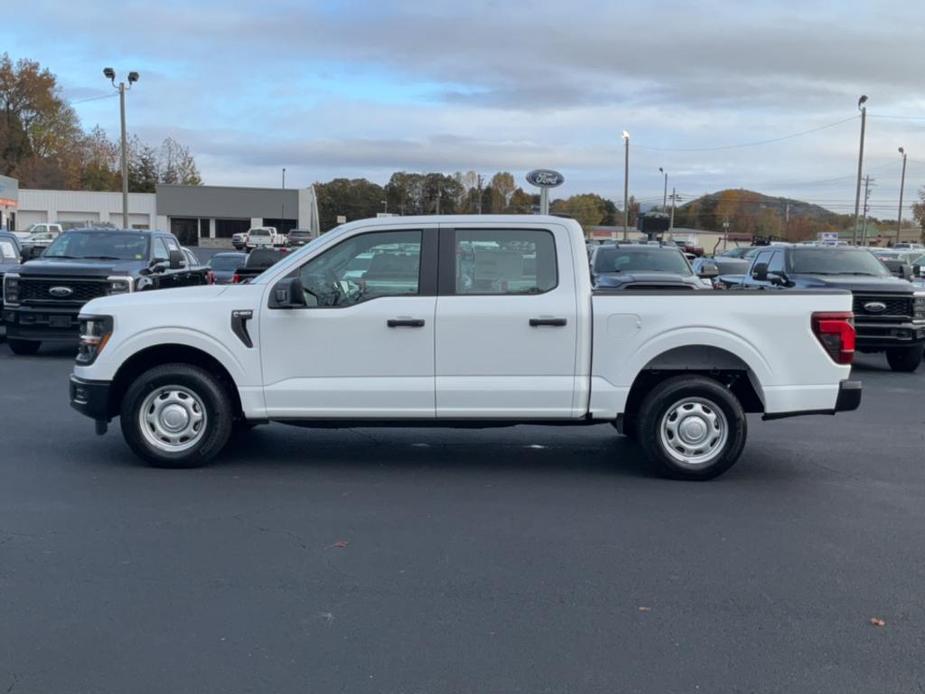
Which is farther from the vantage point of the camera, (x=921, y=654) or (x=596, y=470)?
(x=596, y=470)

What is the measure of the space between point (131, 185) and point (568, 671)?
99432mm

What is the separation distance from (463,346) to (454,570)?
7.30 ft

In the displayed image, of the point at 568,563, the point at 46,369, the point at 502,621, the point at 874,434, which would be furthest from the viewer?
the point at 46,369

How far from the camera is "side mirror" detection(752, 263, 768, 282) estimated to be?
1550 centimetres

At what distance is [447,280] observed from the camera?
7180 millimetres

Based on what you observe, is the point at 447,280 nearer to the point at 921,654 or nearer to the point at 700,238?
the point at 921,654

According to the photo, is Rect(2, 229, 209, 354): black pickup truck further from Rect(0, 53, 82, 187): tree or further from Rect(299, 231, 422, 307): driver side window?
Rect(0, 53, 82, 187): tree

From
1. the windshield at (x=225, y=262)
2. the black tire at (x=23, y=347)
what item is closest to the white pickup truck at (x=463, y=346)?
the black tire at (x=23, y=347)

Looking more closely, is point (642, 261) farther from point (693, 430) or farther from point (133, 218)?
point (133, 218)

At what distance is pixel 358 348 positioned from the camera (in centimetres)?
712

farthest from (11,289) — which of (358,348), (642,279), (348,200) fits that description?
(348,200)

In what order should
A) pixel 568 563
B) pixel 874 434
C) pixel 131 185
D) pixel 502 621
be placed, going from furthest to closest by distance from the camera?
pixel 131 185 → pixel 874 434 → pixel 568 563 → pixel 502 621

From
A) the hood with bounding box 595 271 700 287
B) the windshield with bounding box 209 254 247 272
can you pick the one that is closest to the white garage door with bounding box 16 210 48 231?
the windshield with bounding box 209 254 247 272

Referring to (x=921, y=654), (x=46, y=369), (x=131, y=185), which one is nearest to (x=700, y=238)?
(x=131, y=185)
